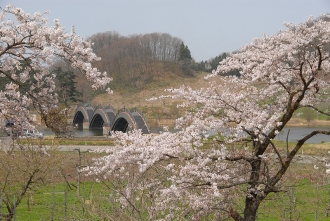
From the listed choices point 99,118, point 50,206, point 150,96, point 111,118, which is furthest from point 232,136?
point 150,96

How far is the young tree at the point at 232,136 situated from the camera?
5176 mm

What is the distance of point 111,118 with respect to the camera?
138 feet

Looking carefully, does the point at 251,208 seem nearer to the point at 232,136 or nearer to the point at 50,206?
the point at 232,136

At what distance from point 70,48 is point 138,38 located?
3374 inches

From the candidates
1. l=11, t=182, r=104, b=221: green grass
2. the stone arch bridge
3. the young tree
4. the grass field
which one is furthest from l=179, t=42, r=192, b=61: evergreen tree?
the young tree

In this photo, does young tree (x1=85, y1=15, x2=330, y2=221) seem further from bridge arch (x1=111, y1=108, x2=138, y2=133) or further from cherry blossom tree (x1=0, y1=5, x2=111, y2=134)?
bridge arch (x1=111, y1=108, x2=138, y2=133)

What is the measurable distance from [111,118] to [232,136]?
36.9 m

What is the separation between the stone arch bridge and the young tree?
16.5 metres

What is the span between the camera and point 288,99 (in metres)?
6.59

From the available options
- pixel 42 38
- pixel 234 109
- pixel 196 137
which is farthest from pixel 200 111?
pixel 42 38

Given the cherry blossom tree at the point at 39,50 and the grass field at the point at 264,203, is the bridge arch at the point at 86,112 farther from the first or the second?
the cherry blossom tree at the point at 39,50

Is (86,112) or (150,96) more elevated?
(150,96)

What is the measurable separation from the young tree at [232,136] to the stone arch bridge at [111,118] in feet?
54.0

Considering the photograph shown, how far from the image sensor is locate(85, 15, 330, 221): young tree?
518 cm
